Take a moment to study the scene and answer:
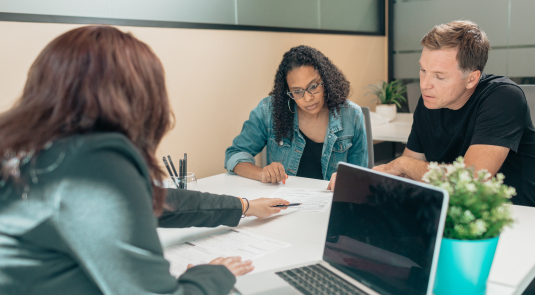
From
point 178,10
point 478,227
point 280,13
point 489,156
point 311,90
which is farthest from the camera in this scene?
point 280,13

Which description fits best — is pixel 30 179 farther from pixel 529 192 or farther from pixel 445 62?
pixel 529 192

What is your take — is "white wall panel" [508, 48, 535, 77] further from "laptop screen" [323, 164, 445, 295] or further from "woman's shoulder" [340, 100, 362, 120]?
"laptop screen" [323, 164, 445, 295]

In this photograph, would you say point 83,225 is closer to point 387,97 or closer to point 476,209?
point 476,209

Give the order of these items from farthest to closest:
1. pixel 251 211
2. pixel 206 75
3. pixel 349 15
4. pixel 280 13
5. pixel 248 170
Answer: pixel 349 15, pixel 280 13, pixel 206 75, pixel 248 170, pixel 251 211

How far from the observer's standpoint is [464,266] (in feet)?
2.66

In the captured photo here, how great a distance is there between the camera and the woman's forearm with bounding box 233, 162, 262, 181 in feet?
6.09

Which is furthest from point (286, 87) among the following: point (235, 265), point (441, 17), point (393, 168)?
point (441, 17)

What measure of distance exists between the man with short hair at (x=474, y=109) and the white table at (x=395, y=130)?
1050 millimetres

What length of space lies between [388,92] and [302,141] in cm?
195

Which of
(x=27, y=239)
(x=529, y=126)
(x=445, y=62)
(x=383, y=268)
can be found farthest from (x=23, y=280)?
(x=529, y=126)

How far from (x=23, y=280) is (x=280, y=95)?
5.38 ft

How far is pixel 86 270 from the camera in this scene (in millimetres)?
631

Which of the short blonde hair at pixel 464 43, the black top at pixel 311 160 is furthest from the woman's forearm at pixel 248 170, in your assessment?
the short blonde hair at pixel 464 43

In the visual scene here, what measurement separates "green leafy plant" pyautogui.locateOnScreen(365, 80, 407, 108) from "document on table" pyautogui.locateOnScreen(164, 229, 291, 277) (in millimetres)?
2840
